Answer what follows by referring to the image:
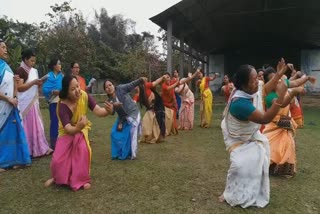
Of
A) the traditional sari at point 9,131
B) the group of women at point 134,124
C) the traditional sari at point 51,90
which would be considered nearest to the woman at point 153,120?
the group of women at point 134,124

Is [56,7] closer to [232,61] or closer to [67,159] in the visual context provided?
[232,61]

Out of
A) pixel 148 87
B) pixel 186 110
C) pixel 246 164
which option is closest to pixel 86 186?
pixel 246 164

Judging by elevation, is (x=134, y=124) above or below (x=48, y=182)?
above

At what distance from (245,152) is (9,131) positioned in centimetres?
333

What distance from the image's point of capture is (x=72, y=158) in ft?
14.2

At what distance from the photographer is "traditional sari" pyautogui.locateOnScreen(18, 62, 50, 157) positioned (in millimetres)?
5906

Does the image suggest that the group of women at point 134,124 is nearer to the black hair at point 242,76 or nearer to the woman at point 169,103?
the black hair at point 242,76

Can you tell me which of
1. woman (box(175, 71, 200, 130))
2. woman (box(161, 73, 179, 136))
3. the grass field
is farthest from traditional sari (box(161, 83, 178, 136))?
the grass field

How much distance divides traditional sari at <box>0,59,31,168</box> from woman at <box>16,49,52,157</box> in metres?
0.58

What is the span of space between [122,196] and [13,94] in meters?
2.33

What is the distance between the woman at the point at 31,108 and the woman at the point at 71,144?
1.74 meters

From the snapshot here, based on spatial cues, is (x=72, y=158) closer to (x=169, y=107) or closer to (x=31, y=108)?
(x=31, y=108)

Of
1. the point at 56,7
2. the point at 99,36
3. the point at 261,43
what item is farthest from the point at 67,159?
the point at 99,36

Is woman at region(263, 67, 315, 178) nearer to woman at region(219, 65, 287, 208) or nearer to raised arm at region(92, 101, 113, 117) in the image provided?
woman at region(219, 65, 287, 208)
